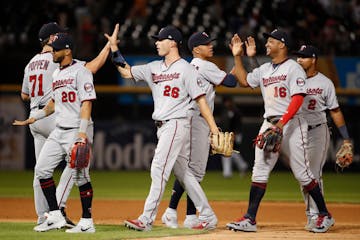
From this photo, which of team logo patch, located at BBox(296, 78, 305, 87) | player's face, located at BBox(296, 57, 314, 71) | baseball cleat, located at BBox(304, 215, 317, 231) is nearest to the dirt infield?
baseball cleat, located at BBox(304, 215, 317, 231)

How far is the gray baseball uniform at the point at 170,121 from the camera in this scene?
333 inches

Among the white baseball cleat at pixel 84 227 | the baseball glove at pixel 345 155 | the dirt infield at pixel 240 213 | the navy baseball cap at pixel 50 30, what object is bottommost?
the dirt infield at pixel 240 213

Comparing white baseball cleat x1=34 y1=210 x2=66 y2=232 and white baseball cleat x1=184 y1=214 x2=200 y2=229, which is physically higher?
white baseball cleat x1=34 y1=210 x2=66 y2=232

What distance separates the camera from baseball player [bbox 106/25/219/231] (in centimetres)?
846

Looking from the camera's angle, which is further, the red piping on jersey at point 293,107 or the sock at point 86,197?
the red piping on jersey at point 293,107

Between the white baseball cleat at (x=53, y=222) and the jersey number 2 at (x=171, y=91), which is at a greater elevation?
the jersey number 2 at (x=171, y=91)

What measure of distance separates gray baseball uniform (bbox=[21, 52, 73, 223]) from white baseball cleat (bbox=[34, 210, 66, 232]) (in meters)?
0.37

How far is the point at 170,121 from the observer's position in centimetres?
852

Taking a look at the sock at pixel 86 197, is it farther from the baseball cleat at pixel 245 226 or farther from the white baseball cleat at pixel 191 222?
the baseball cleat at pixel 245 226

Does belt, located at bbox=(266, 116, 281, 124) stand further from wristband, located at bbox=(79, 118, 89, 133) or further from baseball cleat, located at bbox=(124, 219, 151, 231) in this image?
wristband, located at bbox=(79, 118, 89, 133)

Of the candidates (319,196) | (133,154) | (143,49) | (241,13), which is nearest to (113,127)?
(133,154)

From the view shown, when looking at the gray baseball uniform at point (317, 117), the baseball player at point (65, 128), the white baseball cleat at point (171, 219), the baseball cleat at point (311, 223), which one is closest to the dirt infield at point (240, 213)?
the baseball cleat at point (311, 223)

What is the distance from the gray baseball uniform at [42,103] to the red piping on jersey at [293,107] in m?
2.38

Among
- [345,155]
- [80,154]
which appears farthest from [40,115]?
[345,155]
